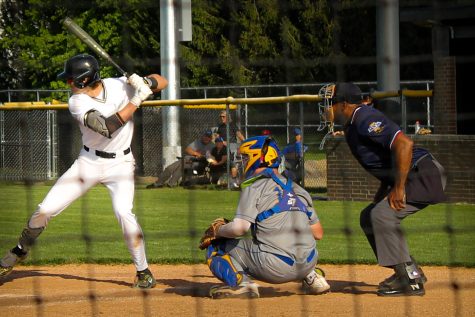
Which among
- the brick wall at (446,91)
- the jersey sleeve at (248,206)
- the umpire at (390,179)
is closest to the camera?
the jersey sleeve at (248,206)

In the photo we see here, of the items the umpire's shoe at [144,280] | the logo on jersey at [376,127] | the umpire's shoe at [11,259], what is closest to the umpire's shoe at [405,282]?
the logo on jersey at [376,127]

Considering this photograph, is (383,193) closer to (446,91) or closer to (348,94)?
(348,94)

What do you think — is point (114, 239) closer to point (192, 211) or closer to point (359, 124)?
point (192, 211)

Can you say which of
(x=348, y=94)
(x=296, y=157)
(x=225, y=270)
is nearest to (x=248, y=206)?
(x=225, y=270)

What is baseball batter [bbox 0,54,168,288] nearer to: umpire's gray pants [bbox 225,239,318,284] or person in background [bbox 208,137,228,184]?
umpire's gray pants [bbox 225,239,318,284]

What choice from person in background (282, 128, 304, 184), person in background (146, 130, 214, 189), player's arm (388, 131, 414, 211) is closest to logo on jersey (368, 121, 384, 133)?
player's arm (388, 131, 414, 211)

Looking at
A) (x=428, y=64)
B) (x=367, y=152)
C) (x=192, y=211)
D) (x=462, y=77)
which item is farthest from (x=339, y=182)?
(x=428, y=64)

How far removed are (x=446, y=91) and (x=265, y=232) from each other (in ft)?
32.9

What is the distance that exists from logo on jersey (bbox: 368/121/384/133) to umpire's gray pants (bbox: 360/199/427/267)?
0.50 meters

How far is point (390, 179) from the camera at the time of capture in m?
7.03

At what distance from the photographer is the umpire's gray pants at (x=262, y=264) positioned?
21.1ft

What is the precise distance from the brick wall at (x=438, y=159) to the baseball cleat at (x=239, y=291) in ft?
22.3

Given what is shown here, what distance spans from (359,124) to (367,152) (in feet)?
0.71

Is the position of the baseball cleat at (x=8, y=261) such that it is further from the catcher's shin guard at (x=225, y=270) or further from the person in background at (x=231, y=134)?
the person in background at (x=231, y=134)
